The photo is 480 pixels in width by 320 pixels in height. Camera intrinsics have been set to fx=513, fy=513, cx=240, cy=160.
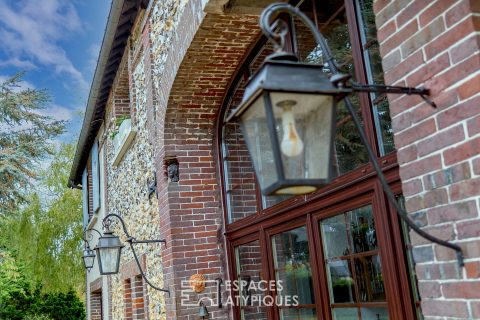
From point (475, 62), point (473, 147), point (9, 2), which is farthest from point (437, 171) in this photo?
point (9, 2)

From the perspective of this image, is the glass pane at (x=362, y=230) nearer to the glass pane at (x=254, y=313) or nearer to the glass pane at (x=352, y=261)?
the glass pane at (x=352, y=261)

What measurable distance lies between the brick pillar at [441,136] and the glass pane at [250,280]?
9.13 ft

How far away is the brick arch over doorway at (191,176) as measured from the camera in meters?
5.01

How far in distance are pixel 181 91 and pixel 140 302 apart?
369 centimetres

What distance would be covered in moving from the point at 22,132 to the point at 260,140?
54.7 ft

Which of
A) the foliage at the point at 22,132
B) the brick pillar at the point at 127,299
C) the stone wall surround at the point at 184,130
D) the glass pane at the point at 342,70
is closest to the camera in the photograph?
the glass pane at the point at 342,70

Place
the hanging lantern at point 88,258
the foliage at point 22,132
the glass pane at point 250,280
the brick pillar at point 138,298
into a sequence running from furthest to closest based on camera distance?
1. the foliage at point 22,132
2. the hanging lantern at point 88,258
3. the brick pillar at point 138,298
4. the glass pane at point 250,280

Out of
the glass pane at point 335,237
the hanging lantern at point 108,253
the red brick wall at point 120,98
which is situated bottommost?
the glass pane at point 335,237

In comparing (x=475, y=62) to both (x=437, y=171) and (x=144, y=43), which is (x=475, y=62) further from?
(x=144, y=43)

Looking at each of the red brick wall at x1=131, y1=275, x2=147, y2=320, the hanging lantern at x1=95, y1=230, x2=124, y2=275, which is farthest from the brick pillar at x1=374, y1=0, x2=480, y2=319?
the red brick wall at x1=131, y1=275, x2=147, y2=320

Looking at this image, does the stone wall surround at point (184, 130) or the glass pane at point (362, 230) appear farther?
the stone wall surround at point (184, 130)

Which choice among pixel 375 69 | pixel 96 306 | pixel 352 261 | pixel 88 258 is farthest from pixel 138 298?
pixel 96 306

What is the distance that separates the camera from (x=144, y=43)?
6477mm

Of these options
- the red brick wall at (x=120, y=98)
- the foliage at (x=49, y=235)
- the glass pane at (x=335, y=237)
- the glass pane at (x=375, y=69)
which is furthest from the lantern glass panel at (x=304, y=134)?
the foliage at (x=49, y=235)
